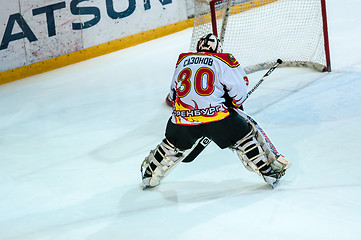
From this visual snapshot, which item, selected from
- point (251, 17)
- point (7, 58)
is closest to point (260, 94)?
point (251, 17)

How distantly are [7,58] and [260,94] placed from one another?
3.06 meters

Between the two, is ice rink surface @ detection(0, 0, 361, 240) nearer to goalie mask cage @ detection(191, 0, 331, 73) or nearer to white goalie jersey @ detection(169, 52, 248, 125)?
goalie mask cage @ detection(191, 0, 331, 73)

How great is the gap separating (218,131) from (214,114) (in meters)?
0.11

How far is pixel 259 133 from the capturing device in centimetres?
349

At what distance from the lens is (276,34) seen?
6.84 metres

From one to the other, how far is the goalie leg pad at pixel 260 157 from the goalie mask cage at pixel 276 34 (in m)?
2.05

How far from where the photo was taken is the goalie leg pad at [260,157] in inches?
135

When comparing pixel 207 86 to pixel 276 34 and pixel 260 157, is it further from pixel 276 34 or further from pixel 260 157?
pixel 276 34

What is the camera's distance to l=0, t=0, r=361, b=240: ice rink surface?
3.22 m

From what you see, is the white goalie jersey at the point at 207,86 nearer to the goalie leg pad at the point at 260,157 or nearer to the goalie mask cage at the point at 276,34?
the goalie leg pad at the point at 260,157

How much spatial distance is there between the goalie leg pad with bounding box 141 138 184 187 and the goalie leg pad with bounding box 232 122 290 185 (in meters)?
0.36

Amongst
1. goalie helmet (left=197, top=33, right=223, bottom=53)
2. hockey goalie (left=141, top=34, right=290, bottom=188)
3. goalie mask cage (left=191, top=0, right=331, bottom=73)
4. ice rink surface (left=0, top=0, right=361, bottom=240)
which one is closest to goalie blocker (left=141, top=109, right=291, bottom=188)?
hockey goalie (left=141, top=34, right=290, bottom=188)

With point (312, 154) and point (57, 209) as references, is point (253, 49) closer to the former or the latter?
point (312, 154)

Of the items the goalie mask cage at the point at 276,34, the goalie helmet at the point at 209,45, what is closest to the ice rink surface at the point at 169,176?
the goalie mask cage at the point at 276,34
